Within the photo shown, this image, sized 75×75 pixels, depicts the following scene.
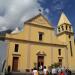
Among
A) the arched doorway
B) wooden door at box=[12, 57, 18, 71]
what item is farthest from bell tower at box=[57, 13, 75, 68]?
wooden door at box=[12, 57, 18, 71]

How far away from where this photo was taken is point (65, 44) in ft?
132

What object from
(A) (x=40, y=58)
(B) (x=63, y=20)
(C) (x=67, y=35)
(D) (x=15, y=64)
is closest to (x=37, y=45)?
(A) (x=40, y=58)

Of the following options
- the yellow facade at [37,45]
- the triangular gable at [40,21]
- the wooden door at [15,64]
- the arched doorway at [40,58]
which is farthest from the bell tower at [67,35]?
the wooden door at [15,64]

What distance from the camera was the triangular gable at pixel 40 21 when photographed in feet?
122

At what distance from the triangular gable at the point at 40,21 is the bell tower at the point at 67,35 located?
4.41 metres

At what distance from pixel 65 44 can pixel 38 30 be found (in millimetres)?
7140

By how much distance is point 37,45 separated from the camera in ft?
119

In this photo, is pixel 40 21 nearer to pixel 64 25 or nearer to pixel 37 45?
pixel 37 45

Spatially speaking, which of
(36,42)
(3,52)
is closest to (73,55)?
(36,42)

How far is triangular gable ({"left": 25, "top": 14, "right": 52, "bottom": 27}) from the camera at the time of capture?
3720cm

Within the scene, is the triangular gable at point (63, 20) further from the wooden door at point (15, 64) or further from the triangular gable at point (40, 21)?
the wooden door at point (15, 64)

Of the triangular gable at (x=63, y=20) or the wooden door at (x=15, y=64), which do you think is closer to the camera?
the wooden door at (x=15, y=64)

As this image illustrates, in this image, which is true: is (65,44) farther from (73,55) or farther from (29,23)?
(29,23)

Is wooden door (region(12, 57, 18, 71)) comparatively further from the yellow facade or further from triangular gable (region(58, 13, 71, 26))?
triangular gable (region(58, 13, 71, 26))
